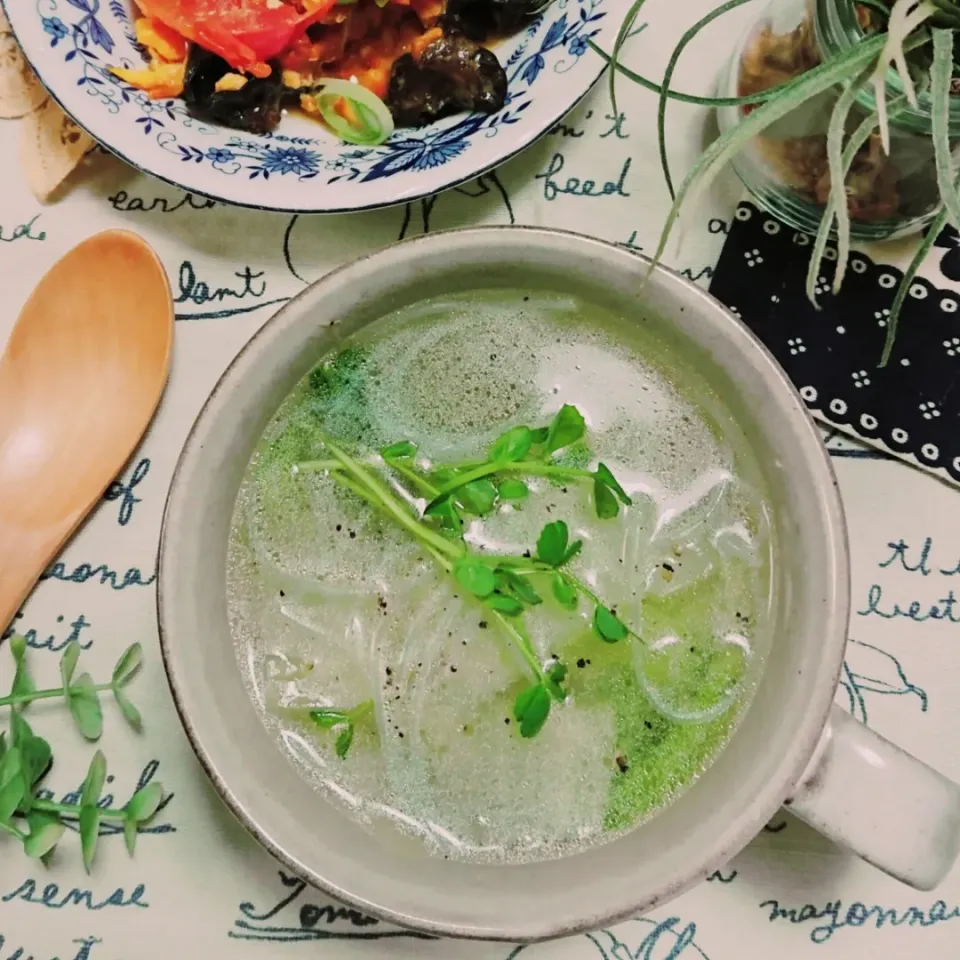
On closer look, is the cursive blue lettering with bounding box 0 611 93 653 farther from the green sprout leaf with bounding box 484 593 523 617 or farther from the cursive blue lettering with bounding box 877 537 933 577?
the cursive blue lettering with bounding box 877 537 933 577

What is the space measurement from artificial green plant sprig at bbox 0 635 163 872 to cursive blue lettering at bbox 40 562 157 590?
0.16ft

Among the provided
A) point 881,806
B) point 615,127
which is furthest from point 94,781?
point 615,127

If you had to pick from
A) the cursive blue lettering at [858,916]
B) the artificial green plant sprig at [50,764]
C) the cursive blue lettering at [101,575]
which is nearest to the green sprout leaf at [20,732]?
the artificial green plant sprig at [50,764]

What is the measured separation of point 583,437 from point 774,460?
5.1 inches

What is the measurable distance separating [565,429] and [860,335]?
0.26 m

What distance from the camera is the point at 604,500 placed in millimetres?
631

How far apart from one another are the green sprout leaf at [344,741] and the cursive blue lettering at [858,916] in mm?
323

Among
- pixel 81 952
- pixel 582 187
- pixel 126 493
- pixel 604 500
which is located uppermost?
pixel 582 187

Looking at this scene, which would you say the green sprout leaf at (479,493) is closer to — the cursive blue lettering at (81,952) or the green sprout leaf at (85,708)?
the green sprout leaf at (85,708)

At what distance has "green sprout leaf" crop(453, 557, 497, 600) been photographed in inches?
23.5

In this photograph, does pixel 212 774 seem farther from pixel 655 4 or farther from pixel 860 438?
pixel 655 4

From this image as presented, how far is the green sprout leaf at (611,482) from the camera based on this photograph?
0.63m

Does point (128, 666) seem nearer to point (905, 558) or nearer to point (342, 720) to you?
point (342, 720)

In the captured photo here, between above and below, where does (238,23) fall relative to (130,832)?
above
